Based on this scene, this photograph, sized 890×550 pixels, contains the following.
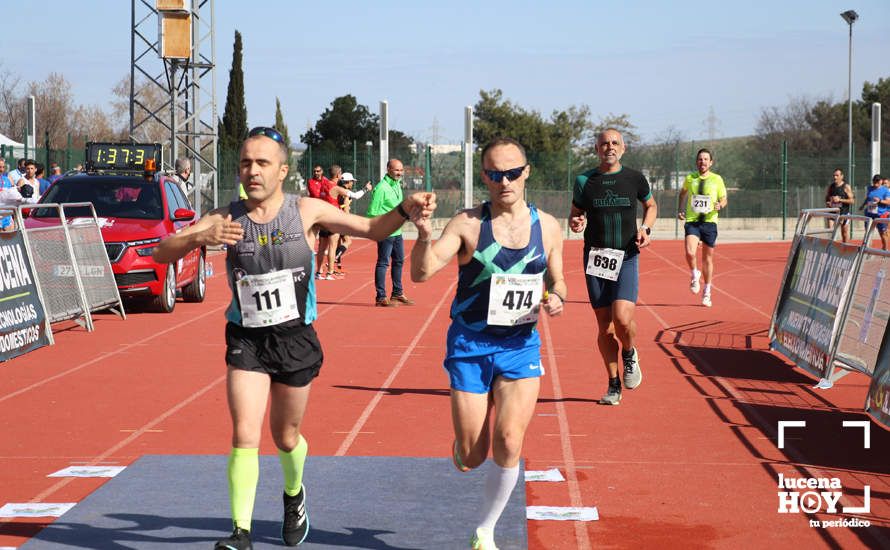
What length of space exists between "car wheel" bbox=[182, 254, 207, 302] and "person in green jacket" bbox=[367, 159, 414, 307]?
8.63ft

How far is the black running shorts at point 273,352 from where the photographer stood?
5656mm

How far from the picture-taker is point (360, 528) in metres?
6.11

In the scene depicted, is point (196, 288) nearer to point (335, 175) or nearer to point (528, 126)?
point (335, 175)

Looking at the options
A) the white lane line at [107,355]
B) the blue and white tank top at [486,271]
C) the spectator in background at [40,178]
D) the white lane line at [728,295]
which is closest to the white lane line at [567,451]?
the blue and white tank top at [486,271]

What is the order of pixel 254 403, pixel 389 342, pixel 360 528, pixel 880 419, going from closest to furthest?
pixel 254 403, pixel 360 528, pixel 880 419, pixel 389 342

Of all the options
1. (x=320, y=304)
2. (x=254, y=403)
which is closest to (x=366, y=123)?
(x=320, y=304)

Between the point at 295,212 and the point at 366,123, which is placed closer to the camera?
the point at 295,212

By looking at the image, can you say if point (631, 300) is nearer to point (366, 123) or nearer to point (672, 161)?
point (672, 161)

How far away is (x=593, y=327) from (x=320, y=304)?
4.61 m

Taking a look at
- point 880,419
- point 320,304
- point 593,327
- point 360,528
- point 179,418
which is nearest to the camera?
point 360,528

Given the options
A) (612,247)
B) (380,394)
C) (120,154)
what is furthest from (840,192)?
(380,394)

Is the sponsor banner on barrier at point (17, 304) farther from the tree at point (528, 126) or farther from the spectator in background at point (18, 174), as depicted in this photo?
the tree at point (528, 126)

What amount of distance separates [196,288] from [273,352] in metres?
12.2

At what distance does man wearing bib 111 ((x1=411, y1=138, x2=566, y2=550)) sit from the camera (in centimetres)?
564
